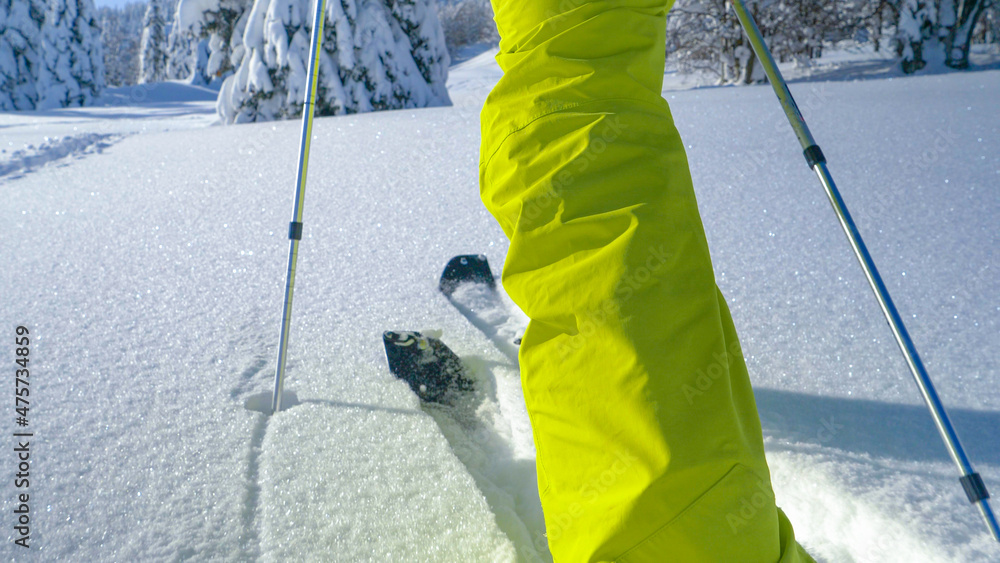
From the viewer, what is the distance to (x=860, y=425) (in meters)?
1.18

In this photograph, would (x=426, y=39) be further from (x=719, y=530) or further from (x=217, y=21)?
(x=719, y=530)

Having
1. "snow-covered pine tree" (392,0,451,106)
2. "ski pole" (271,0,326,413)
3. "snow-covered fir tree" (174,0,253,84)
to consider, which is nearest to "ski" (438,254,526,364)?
"ski pole" (271,0,326,413)

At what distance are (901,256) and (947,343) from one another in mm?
528

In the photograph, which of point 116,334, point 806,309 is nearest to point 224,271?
point 116,334

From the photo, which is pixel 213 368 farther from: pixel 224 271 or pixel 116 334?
pixel 224 271

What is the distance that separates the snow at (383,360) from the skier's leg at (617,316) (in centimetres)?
41

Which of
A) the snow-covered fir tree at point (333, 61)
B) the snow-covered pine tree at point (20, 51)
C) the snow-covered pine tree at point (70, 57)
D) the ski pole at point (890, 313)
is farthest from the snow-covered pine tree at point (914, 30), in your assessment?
the snow-covered pine tree at point (70, 57)

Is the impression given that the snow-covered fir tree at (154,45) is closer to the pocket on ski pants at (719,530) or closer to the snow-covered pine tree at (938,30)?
the snow-covered pine tree at (938,30)

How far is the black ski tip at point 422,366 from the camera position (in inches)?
57.9

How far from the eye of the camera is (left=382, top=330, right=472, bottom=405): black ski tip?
57.9 inches

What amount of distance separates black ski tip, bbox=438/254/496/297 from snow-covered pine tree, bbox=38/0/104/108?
15.8 m

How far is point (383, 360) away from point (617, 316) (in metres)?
1.03

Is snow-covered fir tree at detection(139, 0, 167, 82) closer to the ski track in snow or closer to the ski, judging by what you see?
the ski track in snow

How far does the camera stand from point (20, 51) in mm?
12414
